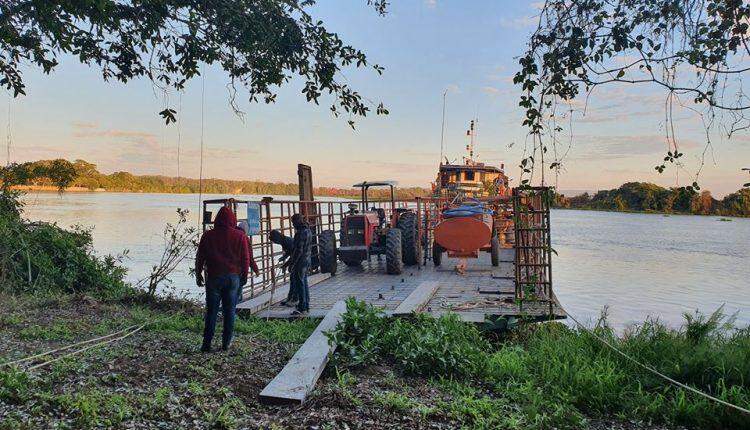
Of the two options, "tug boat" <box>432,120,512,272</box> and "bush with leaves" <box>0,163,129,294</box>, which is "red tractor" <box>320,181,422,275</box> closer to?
"tug boat" <box>432,120,512,272</box>

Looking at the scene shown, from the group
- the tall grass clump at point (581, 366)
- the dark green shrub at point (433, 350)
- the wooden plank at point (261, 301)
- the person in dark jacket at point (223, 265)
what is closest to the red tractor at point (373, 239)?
the wooden plank at point (261, 301)

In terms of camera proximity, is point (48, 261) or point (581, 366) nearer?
point (581, 366)

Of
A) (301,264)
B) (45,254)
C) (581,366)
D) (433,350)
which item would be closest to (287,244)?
(301,264)

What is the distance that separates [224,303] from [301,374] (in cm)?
173

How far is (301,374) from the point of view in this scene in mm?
4695

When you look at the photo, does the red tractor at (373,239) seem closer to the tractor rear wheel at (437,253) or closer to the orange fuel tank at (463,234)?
the tractor rear wheel at (437,253)

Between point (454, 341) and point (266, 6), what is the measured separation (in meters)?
4.19

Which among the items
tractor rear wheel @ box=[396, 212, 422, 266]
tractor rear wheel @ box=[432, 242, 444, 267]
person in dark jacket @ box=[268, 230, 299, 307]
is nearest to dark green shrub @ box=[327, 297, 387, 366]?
person in dark jacket @ box=[268, 230, 299, 307]

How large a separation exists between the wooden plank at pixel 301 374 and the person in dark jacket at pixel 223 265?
38.4 inches

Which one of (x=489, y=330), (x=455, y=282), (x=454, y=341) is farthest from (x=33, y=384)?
(x=455, y=282)

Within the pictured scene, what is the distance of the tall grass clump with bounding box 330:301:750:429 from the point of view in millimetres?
4367

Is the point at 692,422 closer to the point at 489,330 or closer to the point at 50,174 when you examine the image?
the point at 489,330

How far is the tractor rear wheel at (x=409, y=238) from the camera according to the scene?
12446mm

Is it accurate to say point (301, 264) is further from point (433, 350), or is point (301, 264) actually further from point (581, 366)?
point (581, 366)
